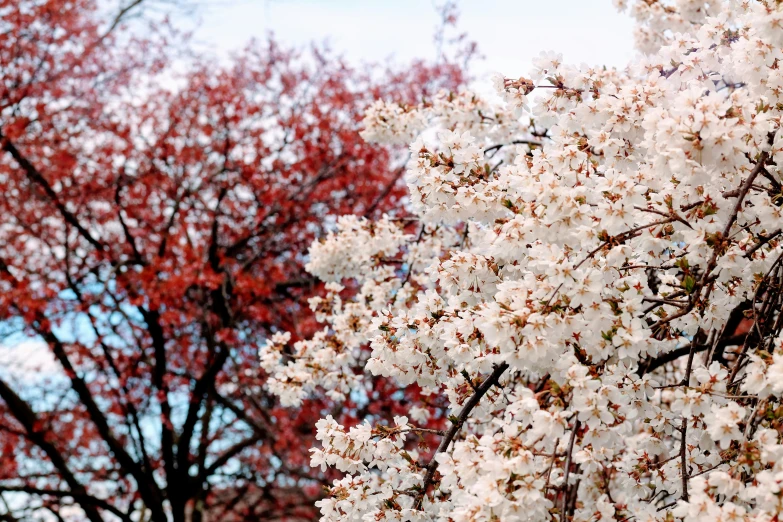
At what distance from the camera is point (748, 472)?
2170 millimetres

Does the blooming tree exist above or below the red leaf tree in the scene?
below

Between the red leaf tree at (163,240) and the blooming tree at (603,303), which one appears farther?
the red leaf tree at (163,240)

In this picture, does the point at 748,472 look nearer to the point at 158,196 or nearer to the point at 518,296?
the point at 518,296

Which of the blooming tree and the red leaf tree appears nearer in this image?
the blooming tree

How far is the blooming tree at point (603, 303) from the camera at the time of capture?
2.13 m

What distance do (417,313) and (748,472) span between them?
54.2 inches

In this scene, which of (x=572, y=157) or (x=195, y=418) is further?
(x=195, y=418)

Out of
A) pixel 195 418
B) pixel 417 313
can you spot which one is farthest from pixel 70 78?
pixel 417 313

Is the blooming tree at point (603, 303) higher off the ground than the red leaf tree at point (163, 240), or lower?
lower

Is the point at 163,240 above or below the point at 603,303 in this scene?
above

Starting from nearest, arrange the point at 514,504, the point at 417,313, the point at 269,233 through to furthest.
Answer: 1. the point at 514,504
2. the point at 417,313
3. the point at 269,233

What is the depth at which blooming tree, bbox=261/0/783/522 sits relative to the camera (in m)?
2.13

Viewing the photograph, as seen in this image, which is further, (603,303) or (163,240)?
(163,240)

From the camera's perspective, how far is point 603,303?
2203mm
